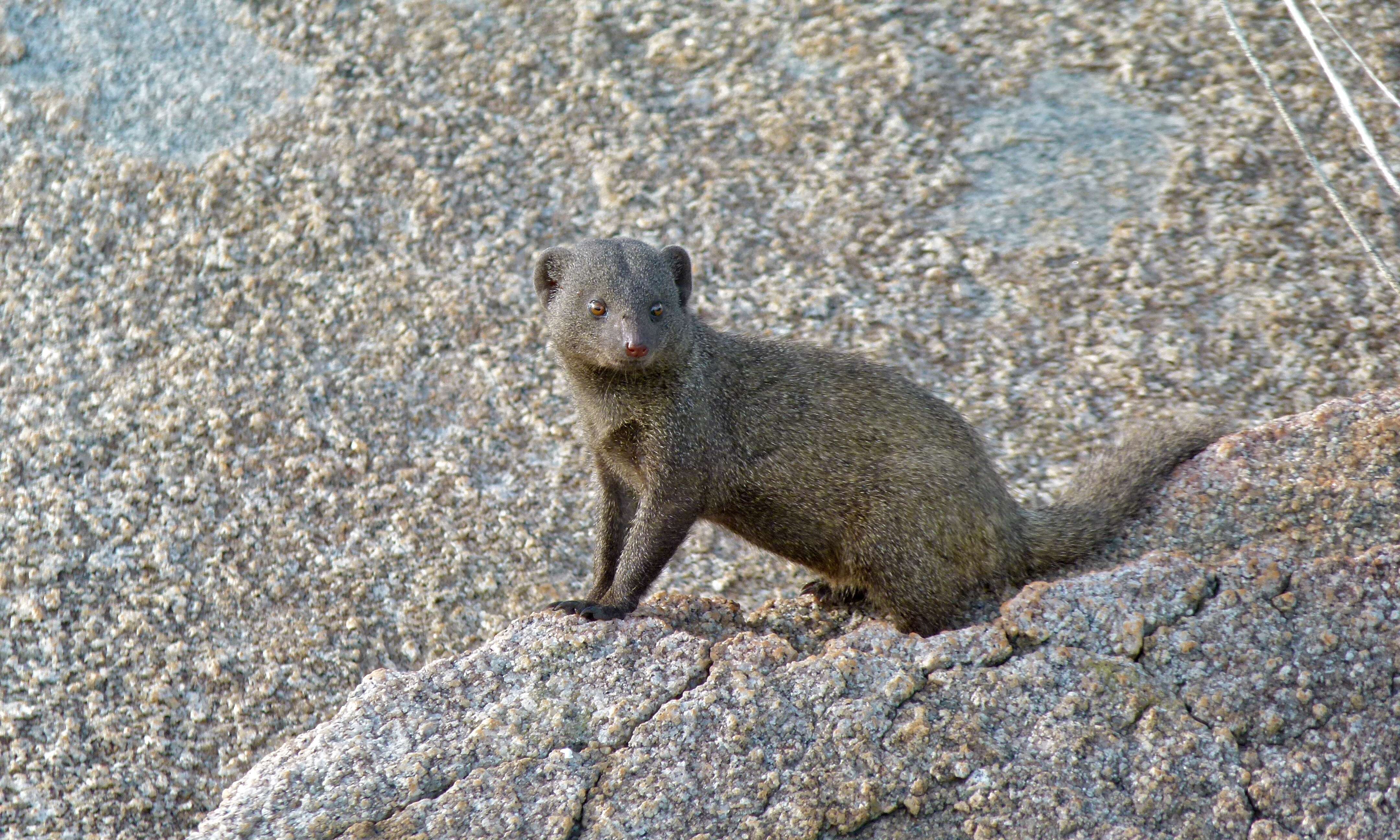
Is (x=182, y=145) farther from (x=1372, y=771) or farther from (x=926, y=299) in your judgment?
(x=1372, y=771)

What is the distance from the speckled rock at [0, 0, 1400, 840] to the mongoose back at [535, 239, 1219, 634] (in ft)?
1.54

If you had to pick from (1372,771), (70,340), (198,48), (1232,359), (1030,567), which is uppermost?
(198,48)

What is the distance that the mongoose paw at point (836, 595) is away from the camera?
451 cm

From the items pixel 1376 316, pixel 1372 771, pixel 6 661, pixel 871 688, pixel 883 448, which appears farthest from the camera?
pixel 1376 316

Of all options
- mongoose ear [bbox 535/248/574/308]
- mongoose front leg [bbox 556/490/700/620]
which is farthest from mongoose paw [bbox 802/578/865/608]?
mongoose ear [bbox 535/248/574/308]

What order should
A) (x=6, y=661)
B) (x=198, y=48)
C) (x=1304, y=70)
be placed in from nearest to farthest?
(x=6, y=661) → (x=1304, y=70) → (x=198, y=48)

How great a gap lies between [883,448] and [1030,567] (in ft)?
2.12

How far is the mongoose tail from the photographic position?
445 cm

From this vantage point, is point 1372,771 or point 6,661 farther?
point 6,661

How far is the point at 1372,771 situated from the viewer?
3184 mm

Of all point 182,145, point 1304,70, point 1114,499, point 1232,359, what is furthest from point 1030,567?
point 182,145

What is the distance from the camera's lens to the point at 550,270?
4.78 meters

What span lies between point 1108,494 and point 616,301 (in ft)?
6.00

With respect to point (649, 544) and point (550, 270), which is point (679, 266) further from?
point (649, 544)
